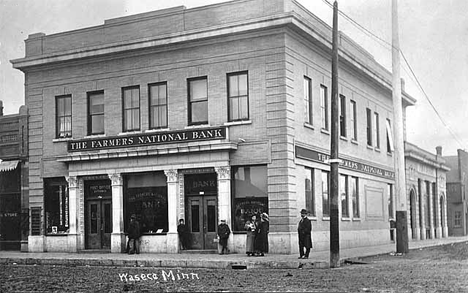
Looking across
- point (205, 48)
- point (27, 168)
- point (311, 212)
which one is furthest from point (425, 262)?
point (27, 168)

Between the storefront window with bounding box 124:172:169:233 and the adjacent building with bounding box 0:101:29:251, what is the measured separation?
5.96 meters

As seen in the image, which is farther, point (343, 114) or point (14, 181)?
point (343, 114)

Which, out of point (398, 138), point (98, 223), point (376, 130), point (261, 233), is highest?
point (376, 130)

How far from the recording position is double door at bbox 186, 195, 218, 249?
2853 cm

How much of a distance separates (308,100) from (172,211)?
7.61m

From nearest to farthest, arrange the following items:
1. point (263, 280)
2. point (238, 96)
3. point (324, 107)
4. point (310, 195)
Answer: point (263, 280), point (238, 96), point (310, 195), point (324, 107)

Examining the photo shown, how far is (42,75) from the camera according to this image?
32.9 m

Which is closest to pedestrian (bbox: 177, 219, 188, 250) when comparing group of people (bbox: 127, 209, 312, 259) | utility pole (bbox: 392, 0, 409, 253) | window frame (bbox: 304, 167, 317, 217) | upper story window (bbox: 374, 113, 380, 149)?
group of people (bbox: 127, 209, 312, 259)

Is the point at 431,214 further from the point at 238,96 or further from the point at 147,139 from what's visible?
the point at 147,139

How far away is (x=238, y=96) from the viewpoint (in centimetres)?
2836

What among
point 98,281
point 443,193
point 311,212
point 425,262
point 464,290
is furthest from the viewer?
point 443,193

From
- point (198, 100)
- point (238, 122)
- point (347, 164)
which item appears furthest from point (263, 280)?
point (347, 164)

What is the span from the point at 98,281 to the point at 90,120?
16061mm

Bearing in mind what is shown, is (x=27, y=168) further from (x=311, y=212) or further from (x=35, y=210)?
(x=311, y=212)
